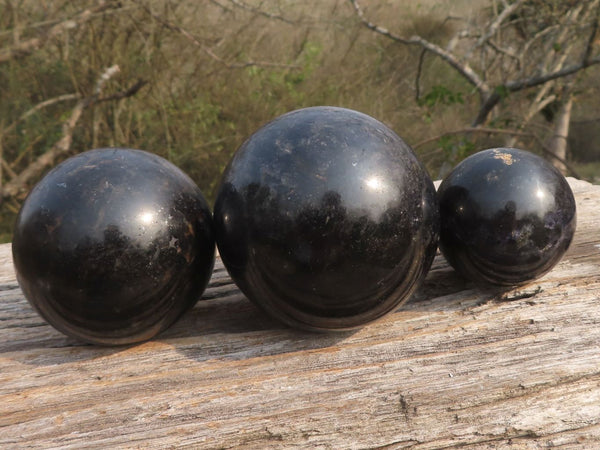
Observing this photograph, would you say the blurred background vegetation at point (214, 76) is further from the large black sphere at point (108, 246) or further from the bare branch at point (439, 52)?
the large black sphere at point (108, 246)

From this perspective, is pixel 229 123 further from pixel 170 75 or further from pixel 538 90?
pixel 538 90

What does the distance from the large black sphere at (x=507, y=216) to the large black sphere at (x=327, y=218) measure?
13.1 inches

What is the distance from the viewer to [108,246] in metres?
2.08

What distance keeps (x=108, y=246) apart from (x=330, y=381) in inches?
40.7

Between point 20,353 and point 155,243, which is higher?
point 155,243

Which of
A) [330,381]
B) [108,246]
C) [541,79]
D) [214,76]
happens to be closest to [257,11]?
[214,76]

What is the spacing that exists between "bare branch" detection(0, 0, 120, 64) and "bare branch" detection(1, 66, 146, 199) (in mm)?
589

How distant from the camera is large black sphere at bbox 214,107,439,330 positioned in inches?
80.4

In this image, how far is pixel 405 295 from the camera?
2.30 m

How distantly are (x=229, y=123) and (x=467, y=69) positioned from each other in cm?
326

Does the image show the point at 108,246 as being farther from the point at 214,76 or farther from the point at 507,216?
the point at 214,76

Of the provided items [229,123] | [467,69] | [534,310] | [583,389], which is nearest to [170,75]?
[229,123]

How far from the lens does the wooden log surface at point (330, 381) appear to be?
6.41ft

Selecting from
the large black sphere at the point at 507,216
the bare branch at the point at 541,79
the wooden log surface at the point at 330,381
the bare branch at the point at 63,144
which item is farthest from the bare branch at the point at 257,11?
the wooden log surface at the point at 330,381
